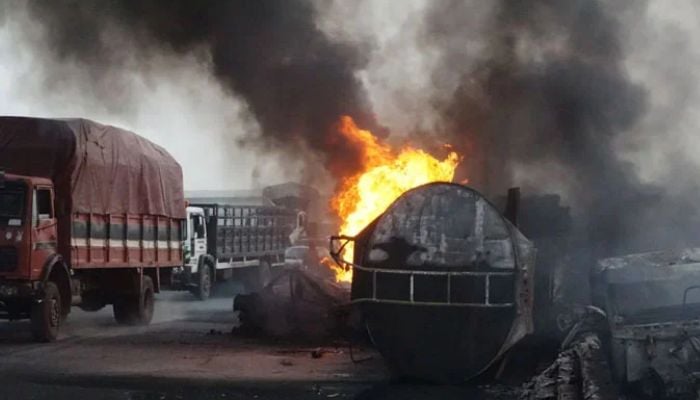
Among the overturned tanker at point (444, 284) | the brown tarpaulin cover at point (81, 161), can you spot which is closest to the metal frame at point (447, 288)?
the overturned tanker at point (444, 284)

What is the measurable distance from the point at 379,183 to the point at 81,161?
629cm

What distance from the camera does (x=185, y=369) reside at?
11.6 meters

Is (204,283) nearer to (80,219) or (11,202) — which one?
(80,219)

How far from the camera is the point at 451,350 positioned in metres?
9.98

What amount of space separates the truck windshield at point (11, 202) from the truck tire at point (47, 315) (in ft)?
3.73

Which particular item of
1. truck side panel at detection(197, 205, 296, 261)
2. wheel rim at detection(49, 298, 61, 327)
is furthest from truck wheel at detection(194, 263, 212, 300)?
wheel rim at detection(49, 298, 61, 327)

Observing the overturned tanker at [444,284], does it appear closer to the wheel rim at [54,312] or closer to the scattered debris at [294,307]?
the scattered debris at [294,307]

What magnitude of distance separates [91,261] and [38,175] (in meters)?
1.62

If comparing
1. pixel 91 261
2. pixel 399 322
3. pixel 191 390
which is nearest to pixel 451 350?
pixel 399 322

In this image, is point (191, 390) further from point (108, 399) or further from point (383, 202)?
point (383, 202)

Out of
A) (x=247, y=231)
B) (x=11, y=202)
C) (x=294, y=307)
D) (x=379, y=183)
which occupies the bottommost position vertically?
(x=294, y=307)

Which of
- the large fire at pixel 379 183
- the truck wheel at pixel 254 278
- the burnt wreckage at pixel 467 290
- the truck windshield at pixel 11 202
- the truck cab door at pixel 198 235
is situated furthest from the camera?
the truck wheel at pixel 254 278

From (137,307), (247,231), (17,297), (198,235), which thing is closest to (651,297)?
(17,297)

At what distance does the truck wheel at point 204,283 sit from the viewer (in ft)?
78.2
